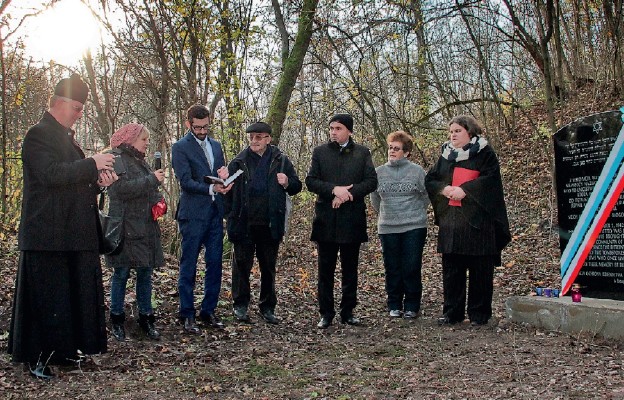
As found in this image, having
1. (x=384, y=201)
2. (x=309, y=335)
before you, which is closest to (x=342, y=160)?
(x=384, y=201)

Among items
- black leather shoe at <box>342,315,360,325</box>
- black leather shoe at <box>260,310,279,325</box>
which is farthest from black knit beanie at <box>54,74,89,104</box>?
black leather shoe at <box>342,315,360,325</box>

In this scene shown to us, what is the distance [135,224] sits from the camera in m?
5.50

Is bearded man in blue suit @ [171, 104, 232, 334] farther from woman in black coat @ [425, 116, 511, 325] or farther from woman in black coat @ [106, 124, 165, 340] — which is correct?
woman in black coat @ [425, 116, 511, 325]

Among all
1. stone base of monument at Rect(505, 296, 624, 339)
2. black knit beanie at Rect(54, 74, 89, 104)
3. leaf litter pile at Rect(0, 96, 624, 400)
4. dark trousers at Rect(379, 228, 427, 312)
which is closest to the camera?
leaf litter pile at Rect(0, 96, 624, 400)

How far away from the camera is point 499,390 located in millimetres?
4074

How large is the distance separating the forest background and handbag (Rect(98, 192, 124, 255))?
33.7 inches

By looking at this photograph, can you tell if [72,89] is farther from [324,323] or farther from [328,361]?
[324,323]

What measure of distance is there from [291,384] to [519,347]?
201 cm

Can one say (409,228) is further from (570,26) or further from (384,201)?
(570,26)

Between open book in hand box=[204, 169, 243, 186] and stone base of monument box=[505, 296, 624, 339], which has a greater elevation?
open book in hand box=[204, 169, 243, 186]

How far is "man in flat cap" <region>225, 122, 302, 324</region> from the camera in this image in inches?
248

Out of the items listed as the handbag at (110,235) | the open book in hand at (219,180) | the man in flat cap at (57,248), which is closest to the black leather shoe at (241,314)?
the open book in hand at (219,180)

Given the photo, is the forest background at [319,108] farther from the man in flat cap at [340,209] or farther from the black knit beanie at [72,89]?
the black knit beanie at [72,89]

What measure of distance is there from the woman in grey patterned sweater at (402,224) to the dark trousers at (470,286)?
38 centimetres
